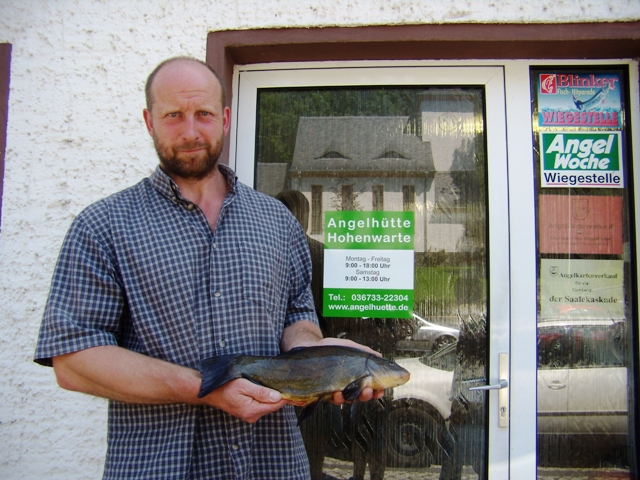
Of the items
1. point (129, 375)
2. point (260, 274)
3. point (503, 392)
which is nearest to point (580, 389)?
point (503, 392)

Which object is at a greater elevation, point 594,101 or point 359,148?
point 594,101

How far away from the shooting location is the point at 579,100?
2.57m

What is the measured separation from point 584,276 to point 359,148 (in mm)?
1308

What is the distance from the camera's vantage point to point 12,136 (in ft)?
7.91

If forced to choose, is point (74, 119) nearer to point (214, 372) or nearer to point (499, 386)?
point (214, 372)

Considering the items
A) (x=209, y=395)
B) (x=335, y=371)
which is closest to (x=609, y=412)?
(x=335, y=371)

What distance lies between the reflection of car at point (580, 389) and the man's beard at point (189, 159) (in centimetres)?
178

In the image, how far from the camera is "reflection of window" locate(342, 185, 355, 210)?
260 cm

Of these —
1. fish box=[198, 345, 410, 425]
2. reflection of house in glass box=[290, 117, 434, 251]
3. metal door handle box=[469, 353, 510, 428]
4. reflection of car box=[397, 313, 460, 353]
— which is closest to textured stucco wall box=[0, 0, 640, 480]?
reflection of house in glass box=[290, 117, 434, 251]

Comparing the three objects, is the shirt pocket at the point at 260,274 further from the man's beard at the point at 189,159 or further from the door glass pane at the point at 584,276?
the door glass pane at the point at 584,276

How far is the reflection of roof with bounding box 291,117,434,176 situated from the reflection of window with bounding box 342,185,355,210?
0.09m

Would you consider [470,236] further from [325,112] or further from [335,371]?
[335,371]

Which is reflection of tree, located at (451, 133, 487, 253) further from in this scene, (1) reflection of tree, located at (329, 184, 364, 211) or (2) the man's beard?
(2) the man's beard

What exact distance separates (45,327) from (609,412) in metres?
2.52
